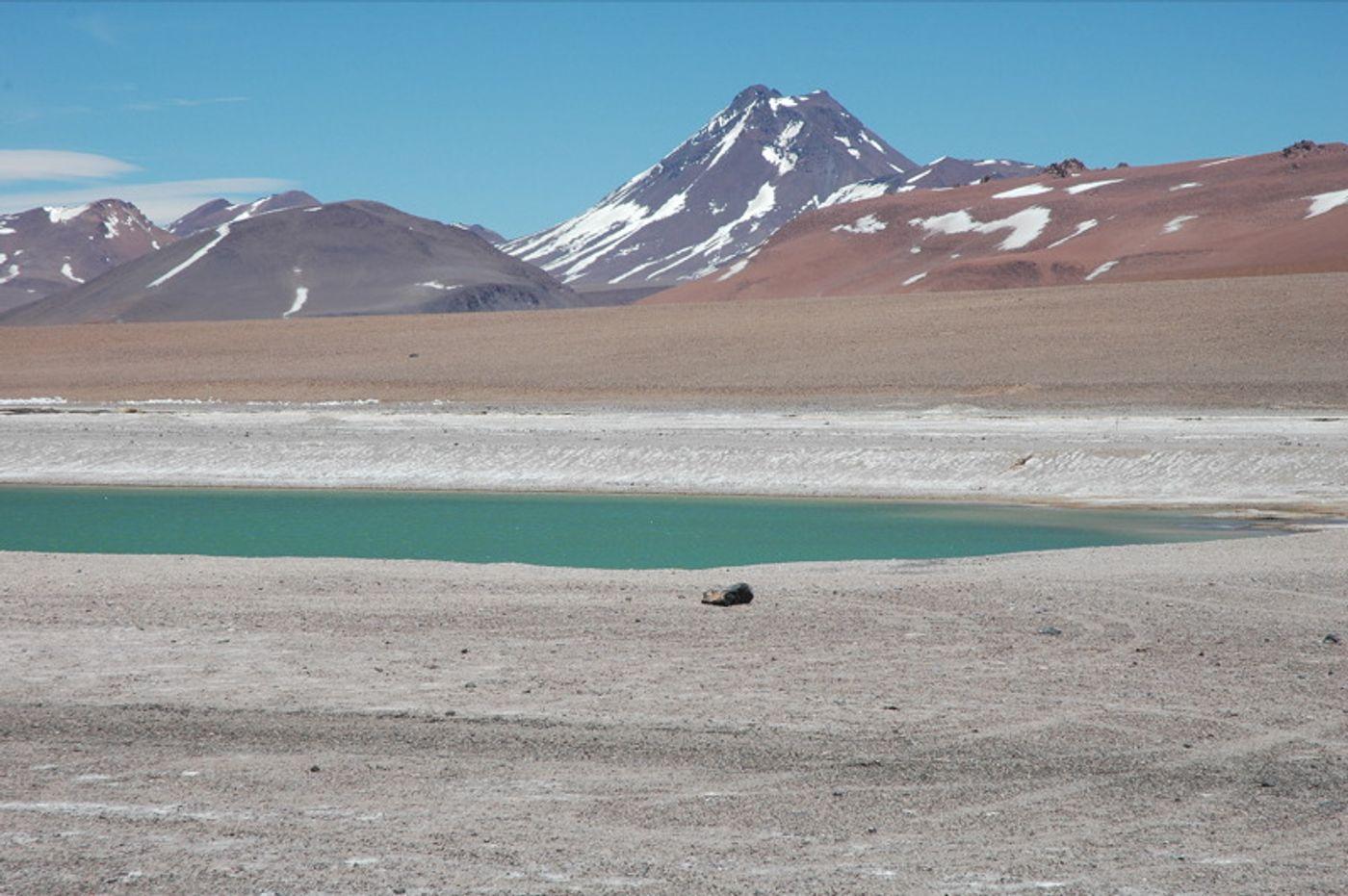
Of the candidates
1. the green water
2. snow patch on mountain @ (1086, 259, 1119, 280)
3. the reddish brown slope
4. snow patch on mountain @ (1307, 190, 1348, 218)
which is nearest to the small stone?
the green water

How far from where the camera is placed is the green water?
19.7 metres

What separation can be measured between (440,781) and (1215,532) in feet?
51.5

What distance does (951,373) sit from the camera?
45344 millimetres

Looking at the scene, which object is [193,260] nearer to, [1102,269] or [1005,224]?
[1005,224]

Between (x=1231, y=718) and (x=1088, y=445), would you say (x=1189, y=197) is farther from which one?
(x=1231, y=718)

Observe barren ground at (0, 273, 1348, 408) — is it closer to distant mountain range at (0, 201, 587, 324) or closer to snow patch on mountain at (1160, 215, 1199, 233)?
snow patch on mountain at (1160, 215, 1199, 233)

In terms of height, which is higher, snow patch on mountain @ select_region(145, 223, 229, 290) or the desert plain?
snow patch on mountain @ select_region(145, 223, 229, 290)

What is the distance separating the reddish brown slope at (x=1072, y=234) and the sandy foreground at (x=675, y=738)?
60838mm

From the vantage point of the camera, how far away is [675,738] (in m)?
8.28

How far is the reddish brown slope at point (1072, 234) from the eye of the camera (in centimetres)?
8462

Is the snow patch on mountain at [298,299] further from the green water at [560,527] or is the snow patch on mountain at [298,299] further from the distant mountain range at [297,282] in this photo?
the green water at [560,527]

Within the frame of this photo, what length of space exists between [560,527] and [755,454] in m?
7.44

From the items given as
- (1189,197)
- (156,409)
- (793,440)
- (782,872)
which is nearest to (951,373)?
(793,440)

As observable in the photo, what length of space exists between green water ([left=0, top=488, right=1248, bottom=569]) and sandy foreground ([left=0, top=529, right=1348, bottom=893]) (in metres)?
6.04
